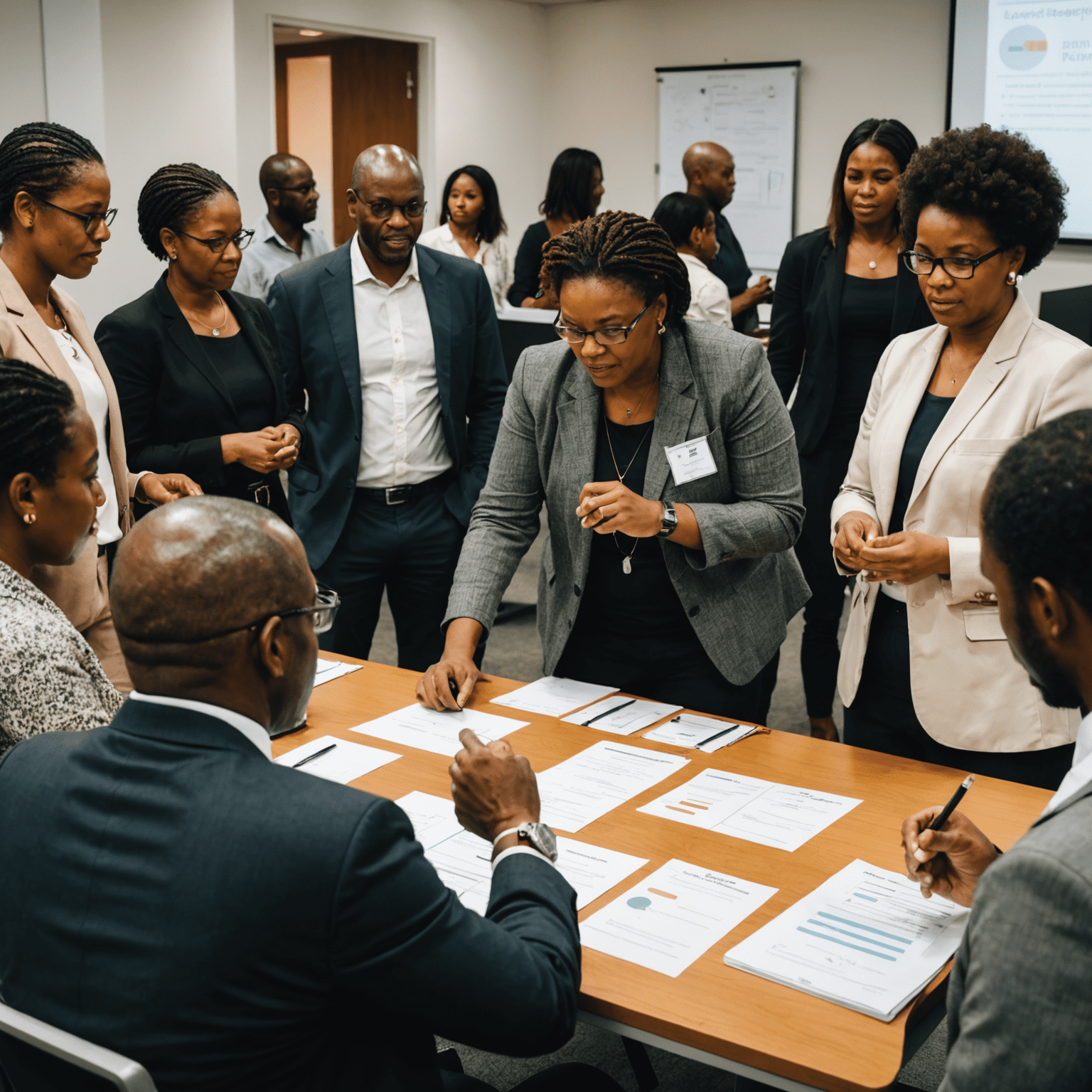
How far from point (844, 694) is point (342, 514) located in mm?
1442

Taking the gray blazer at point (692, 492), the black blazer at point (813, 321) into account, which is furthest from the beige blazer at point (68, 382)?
the black blazer at point (813, 321)

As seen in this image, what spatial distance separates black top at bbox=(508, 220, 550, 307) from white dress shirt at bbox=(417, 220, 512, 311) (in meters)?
0.15

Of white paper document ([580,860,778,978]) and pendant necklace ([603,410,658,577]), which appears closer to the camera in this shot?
white paper document ([580,860,778,978])

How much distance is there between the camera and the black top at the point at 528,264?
6.08m

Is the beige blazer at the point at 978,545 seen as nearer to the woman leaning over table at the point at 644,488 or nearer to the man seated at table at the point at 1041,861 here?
the woman leaning over table at the point at 644,488

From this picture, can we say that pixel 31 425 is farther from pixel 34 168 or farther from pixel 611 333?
pixel 34 168

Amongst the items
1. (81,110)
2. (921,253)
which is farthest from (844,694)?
(81,110)

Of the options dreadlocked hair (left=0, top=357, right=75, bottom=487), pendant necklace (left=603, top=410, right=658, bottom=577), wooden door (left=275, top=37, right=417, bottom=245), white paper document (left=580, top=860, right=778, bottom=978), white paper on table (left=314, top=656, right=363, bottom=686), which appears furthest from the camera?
wooden door (left=275, top=37, right=417, bottom=245)

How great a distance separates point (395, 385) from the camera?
3178 millimetres

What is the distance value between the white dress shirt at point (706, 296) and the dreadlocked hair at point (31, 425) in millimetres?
2725

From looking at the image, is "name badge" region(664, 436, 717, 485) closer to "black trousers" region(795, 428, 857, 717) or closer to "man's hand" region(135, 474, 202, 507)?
"man's hand" region(135, 474, 202, 507)

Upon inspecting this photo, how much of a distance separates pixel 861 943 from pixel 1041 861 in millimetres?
558

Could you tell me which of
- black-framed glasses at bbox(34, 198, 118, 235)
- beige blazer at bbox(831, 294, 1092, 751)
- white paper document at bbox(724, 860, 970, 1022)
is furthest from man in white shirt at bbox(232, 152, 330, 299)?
white paper document at bbox(724, 860, 970, 1022)

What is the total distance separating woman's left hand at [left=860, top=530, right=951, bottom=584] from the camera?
1983 millimetres
